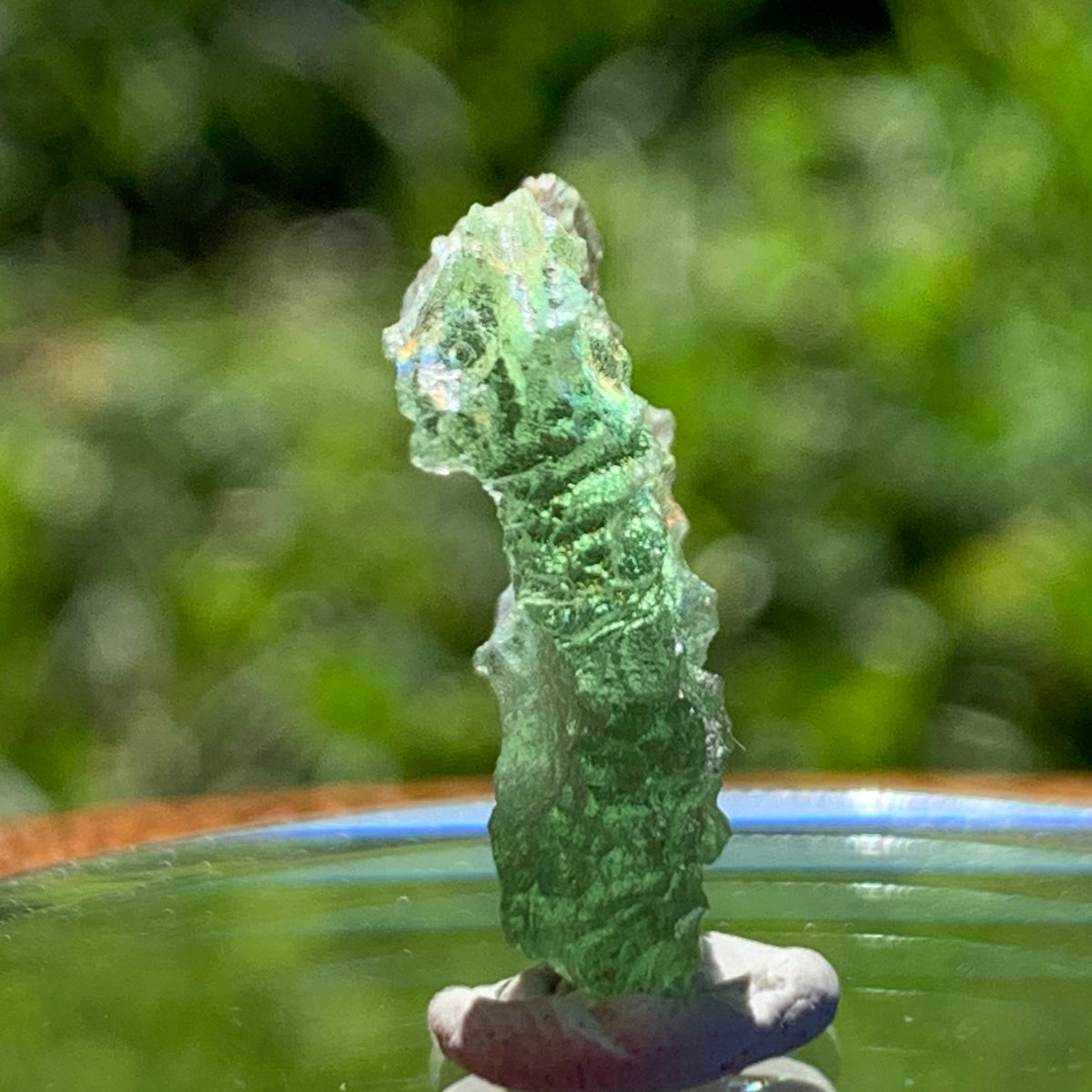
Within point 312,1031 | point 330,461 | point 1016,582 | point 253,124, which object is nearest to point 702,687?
point 312,1031

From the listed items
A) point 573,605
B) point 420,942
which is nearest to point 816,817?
point 420,942

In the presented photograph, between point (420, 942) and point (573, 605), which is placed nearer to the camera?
point (573, 605)

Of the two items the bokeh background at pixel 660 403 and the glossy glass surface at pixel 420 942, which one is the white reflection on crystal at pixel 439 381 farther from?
the bokeh background at pixel 660 403

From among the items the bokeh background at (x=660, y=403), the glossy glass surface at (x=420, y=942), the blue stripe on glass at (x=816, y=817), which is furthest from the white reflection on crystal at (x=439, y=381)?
the bokeh background at (x=660, y=403)

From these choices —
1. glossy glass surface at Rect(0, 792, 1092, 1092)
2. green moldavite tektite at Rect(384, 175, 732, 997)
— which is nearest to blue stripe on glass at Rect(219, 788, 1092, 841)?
glossy glass surface at Rect(0, 792, 1092, 1092)

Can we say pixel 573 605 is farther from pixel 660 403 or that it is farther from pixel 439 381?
pixel 660 403

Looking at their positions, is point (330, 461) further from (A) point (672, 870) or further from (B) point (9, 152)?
(A) point (672, 870)
